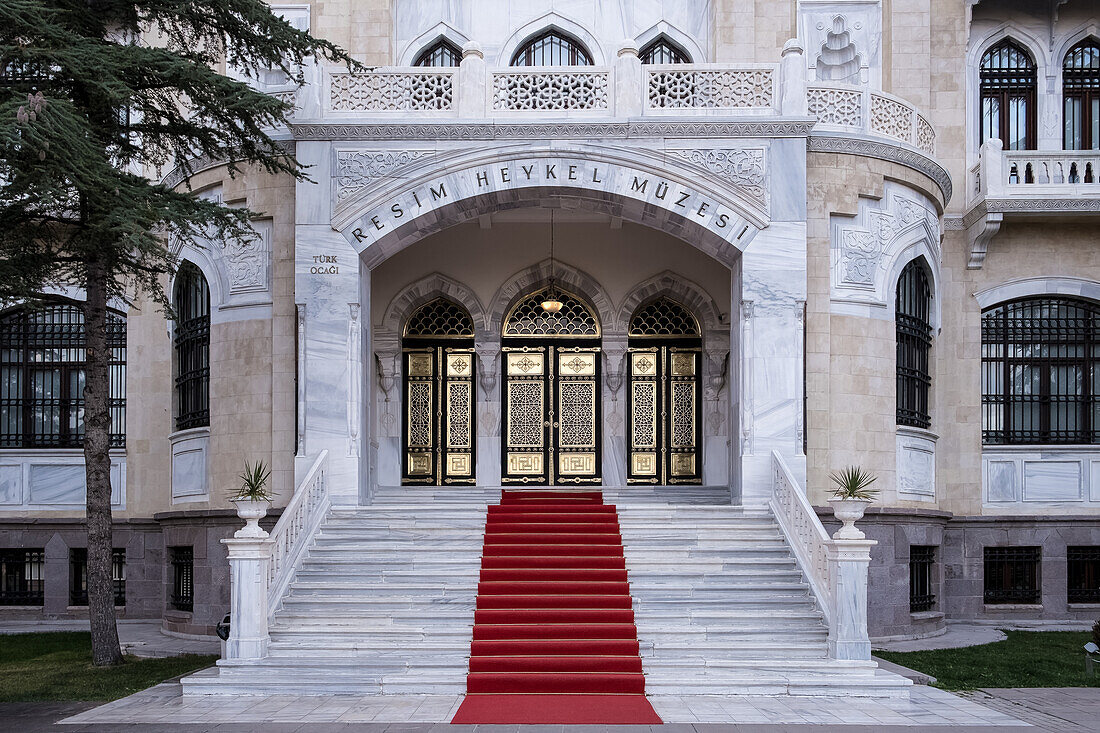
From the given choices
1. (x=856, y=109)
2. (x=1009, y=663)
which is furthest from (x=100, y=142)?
(x=1009, y=663)

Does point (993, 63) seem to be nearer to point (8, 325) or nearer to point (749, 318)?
point (749, 318)

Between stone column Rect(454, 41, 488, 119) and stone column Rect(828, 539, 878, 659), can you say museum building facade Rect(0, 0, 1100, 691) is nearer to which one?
stone column Rect(454, 41, 488, 119)

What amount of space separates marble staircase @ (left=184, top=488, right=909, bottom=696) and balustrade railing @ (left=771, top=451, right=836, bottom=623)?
184 millimetres

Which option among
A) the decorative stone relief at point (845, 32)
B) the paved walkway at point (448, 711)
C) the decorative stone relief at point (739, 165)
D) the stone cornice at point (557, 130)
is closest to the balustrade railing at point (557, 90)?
the stone cornice at point (557, 130)

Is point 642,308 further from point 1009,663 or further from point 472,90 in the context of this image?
point 1009,663

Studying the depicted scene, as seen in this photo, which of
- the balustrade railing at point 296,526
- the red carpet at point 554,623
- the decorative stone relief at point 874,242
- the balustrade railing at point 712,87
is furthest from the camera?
the decorative stone relief at point 874,242

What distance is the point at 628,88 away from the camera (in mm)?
16344

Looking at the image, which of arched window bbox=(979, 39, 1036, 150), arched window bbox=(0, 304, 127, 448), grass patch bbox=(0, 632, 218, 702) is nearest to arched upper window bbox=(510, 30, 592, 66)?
arched window bbox=(979, 39, 1036, 150)

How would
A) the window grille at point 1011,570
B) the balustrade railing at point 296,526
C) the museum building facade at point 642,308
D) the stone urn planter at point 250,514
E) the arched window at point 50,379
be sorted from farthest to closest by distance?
the arched window at point 50,379 < the window grille at point 1011,570 < the museum building facade at point 642,308 < the balustrade railing at point 296,526 < the stone urn planter at point 250,514

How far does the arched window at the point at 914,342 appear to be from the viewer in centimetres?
1836

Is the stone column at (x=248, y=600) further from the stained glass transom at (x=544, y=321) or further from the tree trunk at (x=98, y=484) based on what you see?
the stained glass transom at (x=544, y=321)

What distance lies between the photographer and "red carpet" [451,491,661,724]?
1129cm

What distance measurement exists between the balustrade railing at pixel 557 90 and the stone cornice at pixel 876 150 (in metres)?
3.34

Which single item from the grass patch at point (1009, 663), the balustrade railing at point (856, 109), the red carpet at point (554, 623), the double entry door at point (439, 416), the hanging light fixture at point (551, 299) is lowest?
the grass patch at point (1009, 663)
